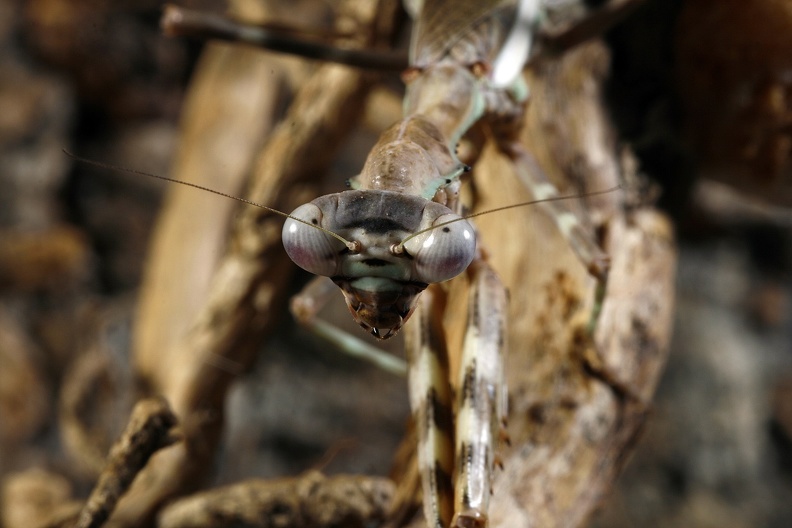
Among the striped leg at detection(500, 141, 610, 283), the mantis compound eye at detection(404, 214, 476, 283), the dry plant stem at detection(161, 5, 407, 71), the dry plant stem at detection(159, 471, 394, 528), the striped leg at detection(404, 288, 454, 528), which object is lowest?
the dry plant stem at detection(159, 471, 394, 528)

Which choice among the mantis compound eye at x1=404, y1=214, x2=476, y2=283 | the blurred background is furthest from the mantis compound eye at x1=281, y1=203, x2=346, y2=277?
the blurred background

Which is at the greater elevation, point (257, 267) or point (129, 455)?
point (257, 267)

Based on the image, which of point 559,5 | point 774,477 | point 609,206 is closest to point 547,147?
point 609,206

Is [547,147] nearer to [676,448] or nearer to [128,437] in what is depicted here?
[128,437]

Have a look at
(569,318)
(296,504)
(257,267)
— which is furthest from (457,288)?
(257,267)

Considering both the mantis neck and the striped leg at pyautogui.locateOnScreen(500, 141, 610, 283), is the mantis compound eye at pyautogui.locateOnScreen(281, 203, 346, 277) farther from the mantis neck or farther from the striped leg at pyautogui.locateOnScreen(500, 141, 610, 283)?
the striped leg at pyautogui.locateOnScreen(500, 141, 610, 283)

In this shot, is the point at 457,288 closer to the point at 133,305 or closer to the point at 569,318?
the point at 569,318

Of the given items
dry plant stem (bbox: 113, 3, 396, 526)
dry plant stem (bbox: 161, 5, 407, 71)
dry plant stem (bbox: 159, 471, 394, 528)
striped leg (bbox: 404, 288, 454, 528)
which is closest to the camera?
striped leg (bbox: 404, 288, 454, 528)
